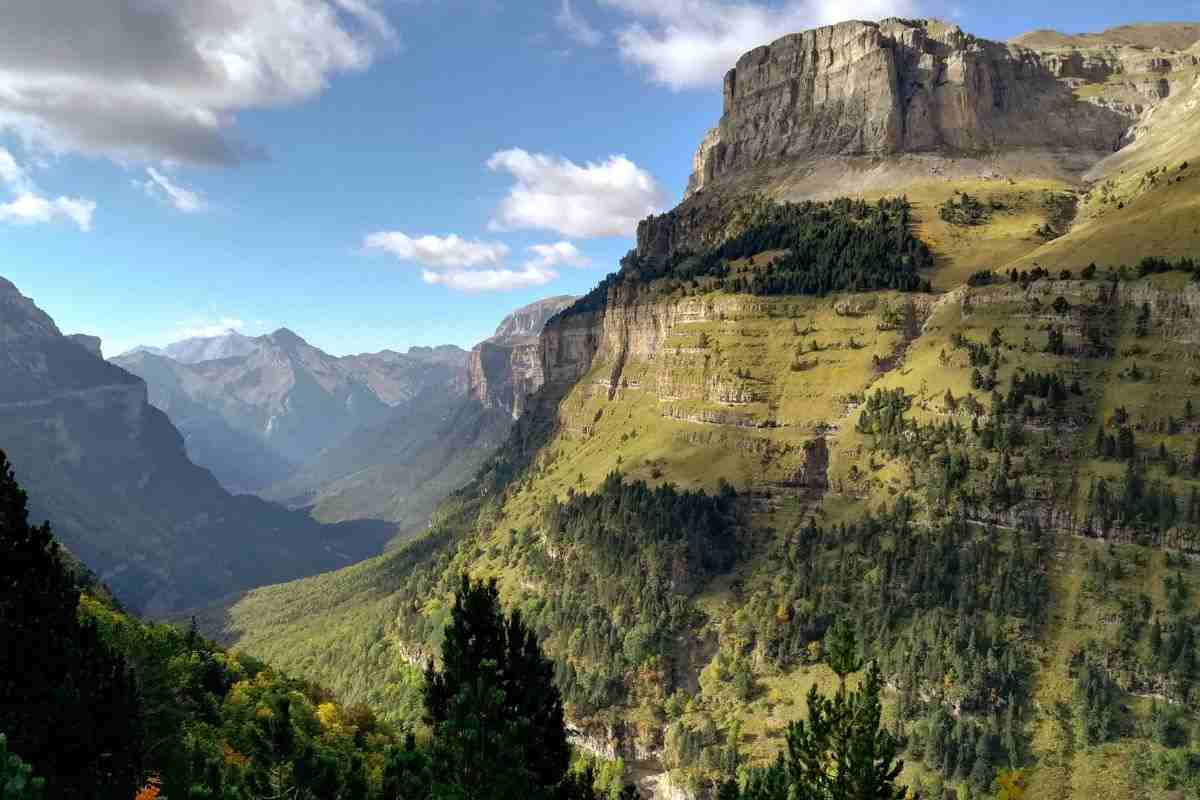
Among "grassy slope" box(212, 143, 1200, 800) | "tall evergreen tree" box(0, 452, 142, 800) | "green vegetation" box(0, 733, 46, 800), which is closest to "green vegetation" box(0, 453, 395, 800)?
"tall evergreen tree" box(0, 452, 142, 800)

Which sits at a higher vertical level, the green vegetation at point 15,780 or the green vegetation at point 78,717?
the green vegetation at point 15,780

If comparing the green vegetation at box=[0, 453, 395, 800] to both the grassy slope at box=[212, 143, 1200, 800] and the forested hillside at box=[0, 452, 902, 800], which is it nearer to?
the forested hillside at box=[0, 452, 902, 800]

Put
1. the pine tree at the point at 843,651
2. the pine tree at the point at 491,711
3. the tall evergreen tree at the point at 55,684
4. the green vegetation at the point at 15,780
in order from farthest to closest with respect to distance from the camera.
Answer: the pine tree at the point at 843,651, the tall evergreen tree at the point at 55,684, the pine tree at the point at 491,711, the green vegetation at the point at 15,780

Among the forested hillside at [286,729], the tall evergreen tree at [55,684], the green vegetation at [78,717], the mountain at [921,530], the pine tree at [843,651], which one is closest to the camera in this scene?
the forested hillside at [286,729]

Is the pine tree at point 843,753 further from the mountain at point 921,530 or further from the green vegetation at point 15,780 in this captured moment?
the mountain at point 921,530

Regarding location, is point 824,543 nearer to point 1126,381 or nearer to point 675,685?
point 675,685

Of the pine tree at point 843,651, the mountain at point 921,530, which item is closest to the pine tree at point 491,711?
the pine tree at point 843,651

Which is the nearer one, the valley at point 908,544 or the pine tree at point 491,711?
the pine tree at point 491,711

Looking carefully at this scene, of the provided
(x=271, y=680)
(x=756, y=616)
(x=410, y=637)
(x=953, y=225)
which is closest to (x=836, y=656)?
(x=271, y=680)

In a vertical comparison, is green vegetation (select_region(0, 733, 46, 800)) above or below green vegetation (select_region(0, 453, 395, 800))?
above

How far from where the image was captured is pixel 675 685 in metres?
121

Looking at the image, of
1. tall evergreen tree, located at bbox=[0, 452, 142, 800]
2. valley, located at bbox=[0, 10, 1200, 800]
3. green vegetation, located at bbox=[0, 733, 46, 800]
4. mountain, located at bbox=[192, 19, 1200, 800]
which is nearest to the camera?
green vegetation, located at bbox=[0, 733, 46, 800]

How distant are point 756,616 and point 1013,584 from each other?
40.3 meters

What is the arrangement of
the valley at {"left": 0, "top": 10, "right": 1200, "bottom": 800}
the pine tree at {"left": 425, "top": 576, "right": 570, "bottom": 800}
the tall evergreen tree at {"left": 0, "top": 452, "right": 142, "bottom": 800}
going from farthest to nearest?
the valley at {"left": 0, "top": 10, "right": 1200, "bottom": 800}, the tall evergreen tree at {"left": 0, "top": 452, "right": 142, "bottom": 800}, the pine tree at {"left": 425, "top": 576, "right": 570, "bottom": 800}
